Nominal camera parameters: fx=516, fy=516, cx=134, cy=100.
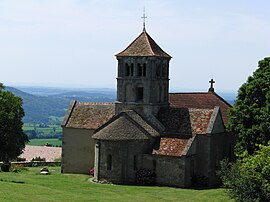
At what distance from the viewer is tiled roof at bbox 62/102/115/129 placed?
52.8 m

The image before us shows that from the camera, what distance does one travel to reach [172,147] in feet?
152

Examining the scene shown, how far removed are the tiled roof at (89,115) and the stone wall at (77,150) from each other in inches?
24.8

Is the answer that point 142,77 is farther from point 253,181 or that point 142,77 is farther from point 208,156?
point 253,181

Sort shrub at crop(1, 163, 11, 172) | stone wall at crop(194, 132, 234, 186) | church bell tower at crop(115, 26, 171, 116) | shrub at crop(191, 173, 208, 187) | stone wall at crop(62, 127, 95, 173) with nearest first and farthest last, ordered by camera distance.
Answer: shrub at crop(191, 173, 208, 187) < stone wall at crop(194, 132, 234, 186) < church bell tower at crop(115, 26, 171, 116) < shrub at crop(1, 163, 11, 172) < stone wall at crop(62, 127, 95, 173)

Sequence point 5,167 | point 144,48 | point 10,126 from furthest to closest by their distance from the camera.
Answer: point 10,126
point 5,167
point 144,48

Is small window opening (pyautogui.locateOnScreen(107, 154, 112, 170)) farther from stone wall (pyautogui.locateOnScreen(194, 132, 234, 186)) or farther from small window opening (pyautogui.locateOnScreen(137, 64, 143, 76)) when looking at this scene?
small window opening (pyautogui.locateOnScreen(137, 64, 143, 76))

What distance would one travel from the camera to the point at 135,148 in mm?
46719

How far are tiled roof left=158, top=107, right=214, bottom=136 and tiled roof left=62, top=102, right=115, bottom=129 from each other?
604cm

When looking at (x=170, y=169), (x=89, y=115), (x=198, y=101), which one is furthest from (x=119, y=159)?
(x=198, y=101)

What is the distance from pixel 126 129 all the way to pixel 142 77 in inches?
234

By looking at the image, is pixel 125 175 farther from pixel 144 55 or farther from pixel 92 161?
pixel 144 55

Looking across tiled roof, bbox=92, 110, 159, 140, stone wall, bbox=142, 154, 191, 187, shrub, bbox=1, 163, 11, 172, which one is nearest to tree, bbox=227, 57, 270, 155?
stone wall, bbox=142, 154, 191, 187

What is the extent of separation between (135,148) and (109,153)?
239 centimetres

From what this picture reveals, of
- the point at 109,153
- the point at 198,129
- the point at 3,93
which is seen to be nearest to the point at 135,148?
the point at 109,153
